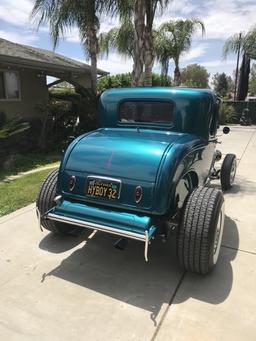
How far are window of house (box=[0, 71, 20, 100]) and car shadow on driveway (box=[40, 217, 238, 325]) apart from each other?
867 cm

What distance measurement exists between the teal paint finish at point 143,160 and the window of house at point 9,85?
325 inches

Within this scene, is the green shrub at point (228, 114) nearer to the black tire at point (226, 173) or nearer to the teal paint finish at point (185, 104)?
the black tire at point (226, 173)

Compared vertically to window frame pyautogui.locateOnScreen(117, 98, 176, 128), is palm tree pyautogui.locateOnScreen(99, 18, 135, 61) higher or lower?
higher

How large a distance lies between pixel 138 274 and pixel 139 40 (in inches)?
324

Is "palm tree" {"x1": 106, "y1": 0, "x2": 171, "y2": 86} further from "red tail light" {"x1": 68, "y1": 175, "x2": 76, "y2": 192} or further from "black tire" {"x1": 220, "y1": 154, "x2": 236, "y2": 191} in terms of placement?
"red tail light" {"x1": 68, "y1": 175, "x2": 76, "y2": 192}

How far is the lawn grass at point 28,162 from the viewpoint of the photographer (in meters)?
8.45

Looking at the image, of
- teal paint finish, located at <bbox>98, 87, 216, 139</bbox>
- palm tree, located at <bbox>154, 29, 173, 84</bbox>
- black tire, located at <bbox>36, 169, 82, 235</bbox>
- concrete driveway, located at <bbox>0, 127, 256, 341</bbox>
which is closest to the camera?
concrete driveway, located at <bbox>0, 127, 256, 341</bbox>

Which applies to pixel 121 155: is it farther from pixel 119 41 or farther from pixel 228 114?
pixel 228 114

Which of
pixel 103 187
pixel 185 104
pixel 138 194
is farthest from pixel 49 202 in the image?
pixel 185 104

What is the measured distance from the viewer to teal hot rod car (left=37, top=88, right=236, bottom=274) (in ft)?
10.8

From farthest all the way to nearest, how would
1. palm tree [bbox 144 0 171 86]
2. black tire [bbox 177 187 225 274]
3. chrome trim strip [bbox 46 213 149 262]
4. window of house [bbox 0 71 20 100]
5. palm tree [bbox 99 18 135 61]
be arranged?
palm tree [bbox 99 18 135 61], window of house [bbox 0 71 20 100], palm tree [bbox 144 0 171 86], black tire [bbox 177 187 225 274], chrome trim strip [bbox 46 213 149 262]

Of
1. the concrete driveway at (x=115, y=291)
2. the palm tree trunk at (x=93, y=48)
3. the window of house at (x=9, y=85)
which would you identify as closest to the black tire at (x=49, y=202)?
the concrete driveway at (x=115, y=291)

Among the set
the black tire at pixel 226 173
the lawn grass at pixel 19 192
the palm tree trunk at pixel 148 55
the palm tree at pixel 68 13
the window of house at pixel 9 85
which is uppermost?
the palm tree at pixel 68 13

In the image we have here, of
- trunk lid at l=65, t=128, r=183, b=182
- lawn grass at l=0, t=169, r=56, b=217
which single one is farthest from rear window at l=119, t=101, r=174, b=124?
lawn grass at l=0, t=169, r=56, b=217
